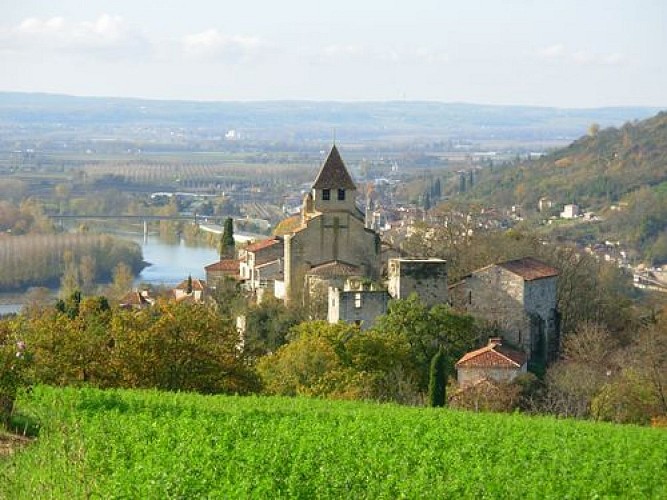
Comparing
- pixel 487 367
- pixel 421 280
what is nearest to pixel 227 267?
pixel 421 280

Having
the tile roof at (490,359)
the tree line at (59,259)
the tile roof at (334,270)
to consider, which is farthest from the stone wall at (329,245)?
the tree line at (59,259)

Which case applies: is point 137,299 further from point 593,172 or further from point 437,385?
point 593,172

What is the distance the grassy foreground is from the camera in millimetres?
15477

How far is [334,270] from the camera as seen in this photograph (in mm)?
43312

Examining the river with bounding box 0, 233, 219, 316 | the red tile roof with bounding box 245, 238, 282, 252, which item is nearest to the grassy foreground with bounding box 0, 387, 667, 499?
the red tile roof with bounding box 245, 238, 282, 252

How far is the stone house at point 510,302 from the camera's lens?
4131cm

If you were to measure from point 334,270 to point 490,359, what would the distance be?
25.0ft

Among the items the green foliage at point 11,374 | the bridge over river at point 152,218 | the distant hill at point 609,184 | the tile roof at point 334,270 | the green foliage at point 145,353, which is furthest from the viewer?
the bridge over river at point 152,218

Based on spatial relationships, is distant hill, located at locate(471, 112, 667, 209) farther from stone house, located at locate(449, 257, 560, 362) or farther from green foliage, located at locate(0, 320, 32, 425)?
green foliage, located at locate(0, 320, 32, 425)

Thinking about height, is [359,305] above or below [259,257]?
above

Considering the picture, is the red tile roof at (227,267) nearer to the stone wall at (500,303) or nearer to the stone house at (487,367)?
the stone wall at (500,303)

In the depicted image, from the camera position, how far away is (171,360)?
28.3m

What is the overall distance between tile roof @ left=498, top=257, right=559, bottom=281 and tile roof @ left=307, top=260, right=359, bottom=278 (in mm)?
4357

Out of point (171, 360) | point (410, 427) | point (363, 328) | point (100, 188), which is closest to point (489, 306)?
point (363, 328)
